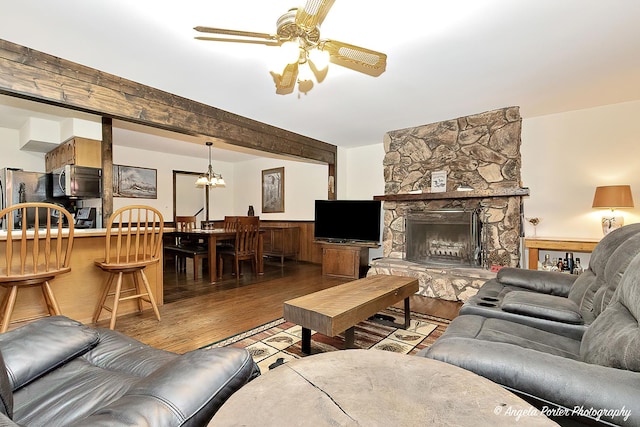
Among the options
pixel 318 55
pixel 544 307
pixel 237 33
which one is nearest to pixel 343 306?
pixel 544 307

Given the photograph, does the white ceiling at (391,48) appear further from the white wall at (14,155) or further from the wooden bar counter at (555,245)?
the white wall at (14,155)

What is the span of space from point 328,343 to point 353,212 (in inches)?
109

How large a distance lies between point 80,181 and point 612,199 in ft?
20.0

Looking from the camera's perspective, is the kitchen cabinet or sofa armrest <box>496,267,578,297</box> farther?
the kitchen cabinet

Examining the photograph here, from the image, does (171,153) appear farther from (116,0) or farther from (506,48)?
(506,48)

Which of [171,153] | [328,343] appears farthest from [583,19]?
[171,153]

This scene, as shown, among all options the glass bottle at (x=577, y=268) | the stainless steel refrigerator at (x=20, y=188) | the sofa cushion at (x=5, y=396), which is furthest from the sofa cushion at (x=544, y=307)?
the stainless steel refrigerator at (x=20, y=188)

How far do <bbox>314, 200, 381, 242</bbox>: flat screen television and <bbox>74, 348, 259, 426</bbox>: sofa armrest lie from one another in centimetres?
393

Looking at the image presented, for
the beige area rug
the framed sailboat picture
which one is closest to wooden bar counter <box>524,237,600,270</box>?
the beige area rug

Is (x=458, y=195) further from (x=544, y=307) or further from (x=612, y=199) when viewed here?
(x=544, y=307)

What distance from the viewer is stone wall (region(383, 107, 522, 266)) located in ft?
12.1

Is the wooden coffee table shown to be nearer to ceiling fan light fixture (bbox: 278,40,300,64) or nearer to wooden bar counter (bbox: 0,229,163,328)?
ceiling fan light fixture (bbox: 278,40,300,64)

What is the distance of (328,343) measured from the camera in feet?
7.70

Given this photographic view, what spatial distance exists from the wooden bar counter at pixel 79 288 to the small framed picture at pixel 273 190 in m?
4.10
